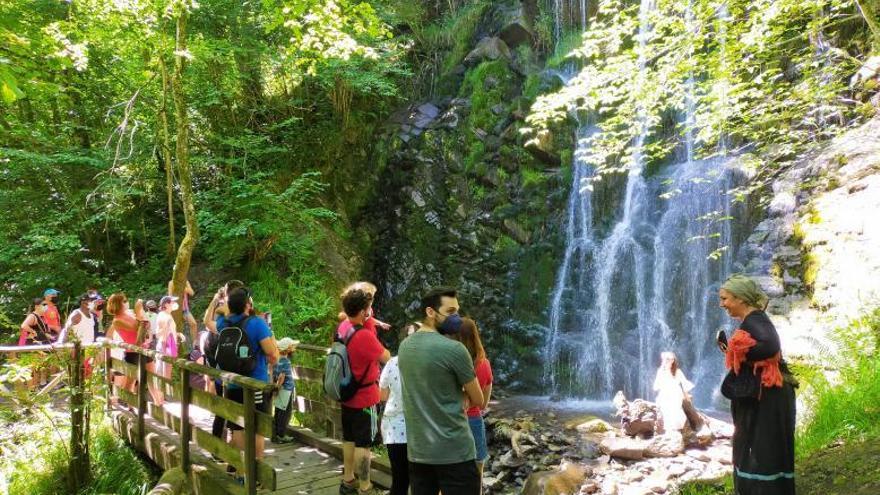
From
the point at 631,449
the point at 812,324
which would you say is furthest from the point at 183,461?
the point at 812,324

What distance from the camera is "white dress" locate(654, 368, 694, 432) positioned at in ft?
26.1

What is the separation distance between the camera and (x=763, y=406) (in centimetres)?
331

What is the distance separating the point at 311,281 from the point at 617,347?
302 inches

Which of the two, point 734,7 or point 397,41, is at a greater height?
point 397,41

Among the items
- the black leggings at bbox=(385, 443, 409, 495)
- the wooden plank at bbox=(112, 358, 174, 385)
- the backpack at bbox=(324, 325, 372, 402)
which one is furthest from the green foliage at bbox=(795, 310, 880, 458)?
the wooden plank at bbox=(112, 358, 174, 385)

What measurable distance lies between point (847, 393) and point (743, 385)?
10.7 ft

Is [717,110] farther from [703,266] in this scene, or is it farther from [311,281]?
[311,281]

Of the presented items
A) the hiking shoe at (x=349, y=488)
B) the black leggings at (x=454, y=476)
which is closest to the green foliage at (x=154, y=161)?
the hiking shoe at (x=349, y=488)

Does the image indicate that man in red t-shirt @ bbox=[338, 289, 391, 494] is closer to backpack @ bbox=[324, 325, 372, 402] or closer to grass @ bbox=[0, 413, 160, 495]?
backpack @ bbox=[324, 325, 372, 402]

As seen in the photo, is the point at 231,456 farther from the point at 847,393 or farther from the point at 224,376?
the point at 847,393

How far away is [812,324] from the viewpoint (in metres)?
7.47

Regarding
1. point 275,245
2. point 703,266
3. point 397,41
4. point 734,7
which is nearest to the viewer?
point 734,7

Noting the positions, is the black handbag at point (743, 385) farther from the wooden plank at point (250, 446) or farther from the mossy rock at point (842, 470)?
the wooden plank at point (250, 446)

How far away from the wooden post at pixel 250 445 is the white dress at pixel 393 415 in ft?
3.30
